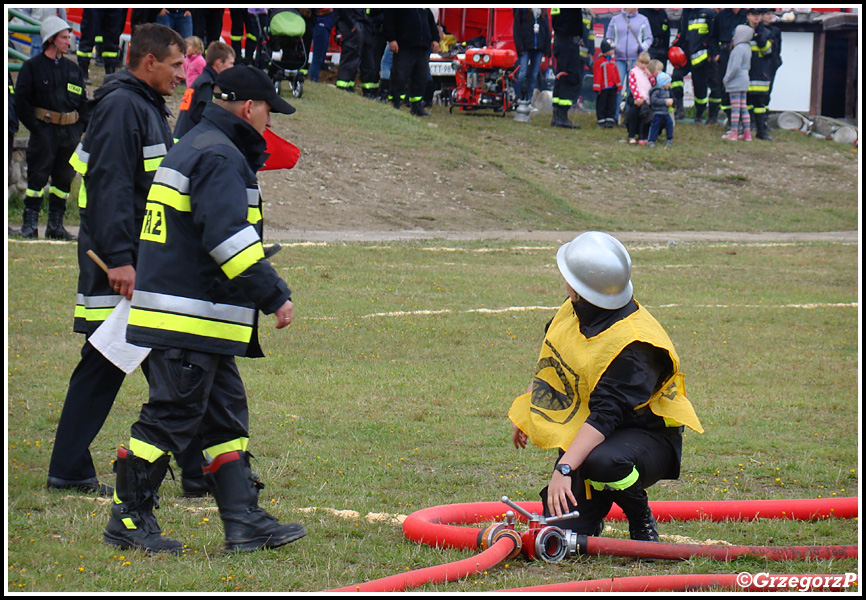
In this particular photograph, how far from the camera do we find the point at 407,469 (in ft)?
17.0

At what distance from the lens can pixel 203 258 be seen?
3830mm

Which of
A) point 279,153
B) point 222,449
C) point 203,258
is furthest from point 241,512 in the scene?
point 279,153

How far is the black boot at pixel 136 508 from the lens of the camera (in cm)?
382

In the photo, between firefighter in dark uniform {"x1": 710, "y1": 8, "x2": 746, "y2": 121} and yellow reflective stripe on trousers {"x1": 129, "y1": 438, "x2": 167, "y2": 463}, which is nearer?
yellow reflective stripe on trousers {"x1": 129, "y1": 438, "x2": 167, "y2": 463}

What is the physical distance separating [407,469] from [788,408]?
278 centimetres

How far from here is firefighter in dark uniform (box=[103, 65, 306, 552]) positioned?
371 centimetres

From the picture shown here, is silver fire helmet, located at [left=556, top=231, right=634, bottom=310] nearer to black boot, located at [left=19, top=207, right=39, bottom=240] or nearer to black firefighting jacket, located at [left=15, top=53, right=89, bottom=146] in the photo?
black firefighting jacket, located at [left=15, top=53, right=89, bottom=146]

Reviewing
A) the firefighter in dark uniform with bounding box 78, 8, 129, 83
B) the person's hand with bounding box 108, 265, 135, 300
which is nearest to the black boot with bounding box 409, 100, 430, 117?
the firefighter in dark uniform with bounding box 78, 8, 129, 83

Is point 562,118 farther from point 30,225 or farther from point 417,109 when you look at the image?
point 30,225

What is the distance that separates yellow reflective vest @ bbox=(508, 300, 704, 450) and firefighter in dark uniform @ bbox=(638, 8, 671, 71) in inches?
840

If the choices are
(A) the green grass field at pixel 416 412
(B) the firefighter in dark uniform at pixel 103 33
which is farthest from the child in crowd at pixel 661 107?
(B) the firefighter in dark uniform at pixel 103 33

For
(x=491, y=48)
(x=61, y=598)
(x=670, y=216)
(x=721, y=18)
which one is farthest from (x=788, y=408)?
(x=721, y=18)

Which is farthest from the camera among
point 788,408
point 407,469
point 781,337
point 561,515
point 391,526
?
point 781,337

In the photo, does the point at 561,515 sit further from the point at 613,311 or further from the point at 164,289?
the point at 164,289
